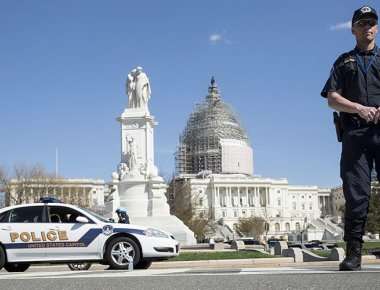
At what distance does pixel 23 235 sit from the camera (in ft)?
39.9

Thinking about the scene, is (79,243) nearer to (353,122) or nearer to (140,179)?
(353,122)

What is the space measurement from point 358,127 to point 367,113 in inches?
10.5

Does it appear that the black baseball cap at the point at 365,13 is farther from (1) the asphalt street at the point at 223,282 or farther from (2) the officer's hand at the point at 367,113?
(1) the asphalt street at the point at 223,282

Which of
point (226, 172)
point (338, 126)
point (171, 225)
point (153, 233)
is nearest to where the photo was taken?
point (338, 126)

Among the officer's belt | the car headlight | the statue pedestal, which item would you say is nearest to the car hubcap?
the car headlight

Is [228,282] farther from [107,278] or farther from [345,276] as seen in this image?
[107,278]

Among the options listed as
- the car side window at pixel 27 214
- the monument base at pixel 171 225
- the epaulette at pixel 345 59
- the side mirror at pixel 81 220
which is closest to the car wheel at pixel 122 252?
the side mirror at pixel 81 220

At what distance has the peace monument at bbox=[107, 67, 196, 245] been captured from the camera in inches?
1709

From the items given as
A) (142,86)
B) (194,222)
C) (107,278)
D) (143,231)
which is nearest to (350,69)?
(107,278)

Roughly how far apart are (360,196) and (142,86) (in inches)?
1608

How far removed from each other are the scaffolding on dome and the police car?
5146 inches

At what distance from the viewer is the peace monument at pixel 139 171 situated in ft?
142

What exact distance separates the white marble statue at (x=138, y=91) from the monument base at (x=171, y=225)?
8795 mm

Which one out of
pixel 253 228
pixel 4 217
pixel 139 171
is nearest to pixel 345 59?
pixel 4 217
